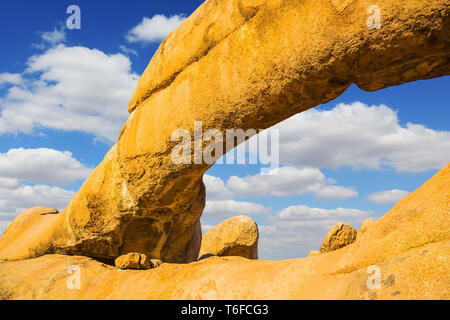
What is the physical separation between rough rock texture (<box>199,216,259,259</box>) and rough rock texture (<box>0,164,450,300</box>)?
558 centimetres

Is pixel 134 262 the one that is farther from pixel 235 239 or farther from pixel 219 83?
pixel 235 239

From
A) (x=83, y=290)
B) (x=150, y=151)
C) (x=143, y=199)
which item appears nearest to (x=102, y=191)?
(x=143, y=199)

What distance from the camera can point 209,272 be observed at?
444 centimetres

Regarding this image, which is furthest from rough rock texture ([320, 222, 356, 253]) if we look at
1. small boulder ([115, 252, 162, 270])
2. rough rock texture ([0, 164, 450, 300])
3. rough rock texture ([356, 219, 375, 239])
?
small boulder ([115, 252, 162, 270])

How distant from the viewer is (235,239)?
1059 cm

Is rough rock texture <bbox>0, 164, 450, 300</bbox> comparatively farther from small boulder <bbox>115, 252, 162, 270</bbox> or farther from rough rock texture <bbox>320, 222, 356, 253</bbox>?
rough rock texture <bbox>320, 222, 356, 253</bbox>

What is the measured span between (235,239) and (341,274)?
740cm

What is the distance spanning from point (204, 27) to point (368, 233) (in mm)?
3530

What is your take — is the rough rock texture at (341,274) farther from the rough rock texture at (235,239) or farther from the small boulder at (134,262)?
the rough rock texture at (235,239)

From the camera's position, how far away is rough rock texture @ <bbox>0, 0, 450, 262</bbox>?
351 cm

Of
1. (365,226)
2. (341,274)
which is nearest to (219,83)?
(365,226)

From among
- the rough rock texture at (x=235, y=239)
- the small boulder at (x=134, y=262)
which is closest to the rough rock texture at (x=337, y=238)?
the small boulder at (x=134, y=262)

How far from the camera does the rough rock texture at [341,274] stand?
2.82m
